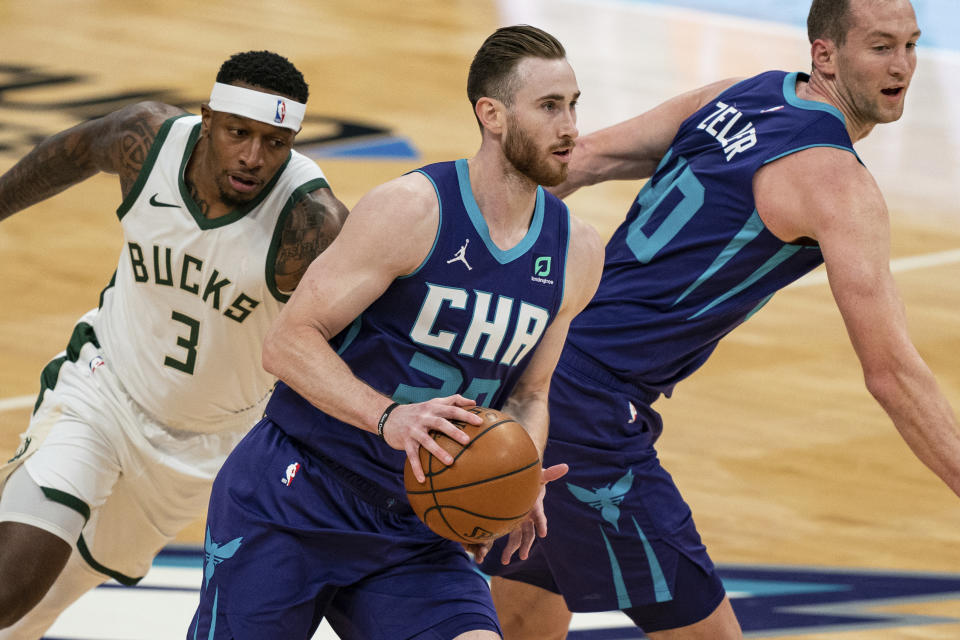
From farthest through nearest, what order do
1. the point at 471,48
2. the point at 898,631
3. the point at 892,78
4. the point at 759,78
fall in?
the point at 471,48
the point at 898,631
the point at 759,78
the point at 892,78

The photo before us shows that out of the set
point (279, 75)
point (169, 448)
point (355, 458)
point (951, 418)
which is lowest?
point (169, 448)

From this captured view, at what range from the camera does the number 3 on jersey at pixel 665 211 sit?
4.49 metres

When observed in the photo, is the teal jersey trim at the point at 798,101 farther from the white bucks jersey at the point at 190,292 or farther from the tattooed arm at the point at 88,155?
the tattooed arm at the point at 88,155

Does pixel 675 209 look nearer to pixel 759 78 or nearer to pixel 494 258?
pixel 759 78

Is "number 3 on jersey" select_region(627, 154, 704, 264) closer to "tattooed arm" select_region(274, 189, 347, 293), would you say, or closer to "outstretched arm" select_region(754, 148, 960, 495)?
"outstretched arm" select_region(754, 148, 960, 495)

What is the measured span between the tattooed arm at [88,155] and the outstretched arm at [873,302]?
199 centimetres

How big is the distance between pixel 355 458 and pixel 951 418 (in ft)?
4.73

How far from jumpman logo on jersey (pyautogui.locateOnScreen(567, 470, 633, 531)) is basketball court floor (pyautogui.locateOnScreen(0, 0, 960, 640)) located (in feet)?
4.69

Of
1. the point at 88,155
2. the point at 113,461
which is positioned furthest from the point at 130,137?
the point at 113,461

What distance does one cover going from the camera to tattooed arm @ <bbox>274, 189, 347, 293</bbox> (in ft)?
14.8

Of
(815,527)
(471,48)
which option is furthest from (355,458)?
(471,48)

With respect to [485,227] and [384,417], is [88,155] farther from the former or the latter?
[384,417]

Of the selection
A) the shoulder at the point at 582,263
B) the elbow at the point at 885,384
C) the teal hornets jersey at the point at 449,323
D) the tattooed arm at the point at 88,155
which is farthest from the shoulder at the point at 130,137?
the elbow at the point at 885,384

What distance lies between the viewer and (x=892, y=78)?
13.9ft
